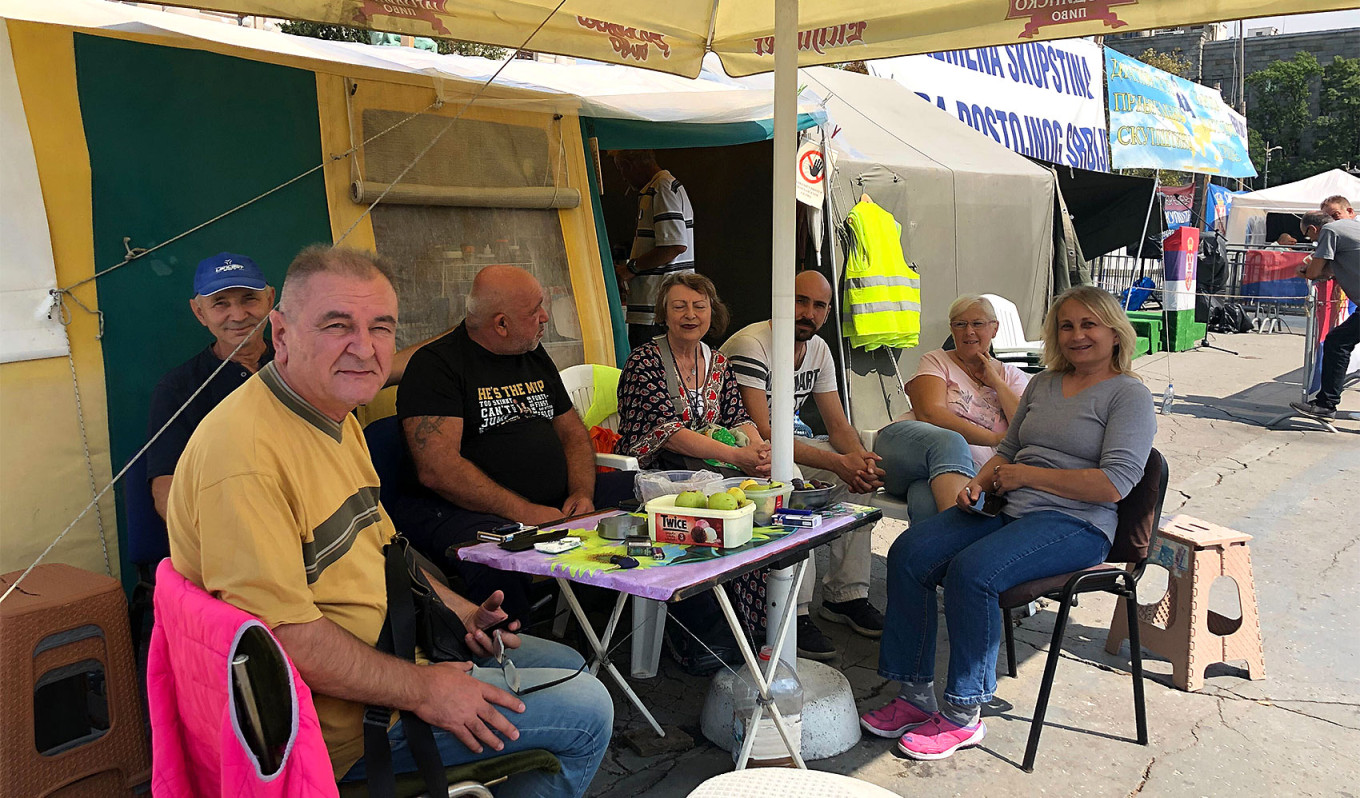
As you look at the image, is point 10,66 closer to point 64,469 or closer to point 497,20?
point 64,469

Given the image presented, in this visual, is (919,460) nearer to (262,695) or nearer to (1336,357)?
(262,695)

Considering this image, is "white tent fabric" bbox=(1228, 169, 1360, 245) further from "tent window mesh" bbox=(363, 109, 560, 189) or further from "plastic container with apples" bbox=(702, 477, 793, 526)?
"plastic container with apples" bbox=(702, 477, 793, 526)

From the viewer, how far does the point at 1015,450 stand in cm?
359

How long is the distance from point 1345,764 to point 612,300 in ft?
12.0

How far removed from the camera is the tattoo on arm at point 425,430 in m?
3.28

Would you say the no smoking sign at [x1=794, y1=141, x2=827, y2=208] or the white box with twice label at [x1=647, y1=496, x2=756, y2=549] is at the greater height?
the no smoking sign at [x1=794, y1=141, x2=827, y2=208]

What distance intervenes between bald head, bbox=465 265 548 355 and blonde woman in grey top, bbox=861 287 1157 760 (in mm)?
1525

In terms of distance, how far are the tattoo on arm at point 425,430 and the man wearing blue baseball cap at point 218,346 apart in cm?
57

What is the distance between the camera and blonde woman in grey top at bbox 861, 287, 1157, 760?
3098 mm

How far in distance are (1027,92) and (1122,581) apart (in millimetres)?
10934

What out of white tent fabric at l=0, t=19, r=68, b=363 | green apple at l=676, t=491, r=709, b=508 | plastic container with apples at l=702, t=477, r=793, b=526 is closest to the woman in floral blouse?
plastic container with apples at l=702, t=477, r=793, b=526

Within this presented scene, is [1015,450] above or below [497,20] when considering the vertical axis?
below

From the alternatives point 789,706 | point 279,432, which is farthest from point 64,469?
point 789,706

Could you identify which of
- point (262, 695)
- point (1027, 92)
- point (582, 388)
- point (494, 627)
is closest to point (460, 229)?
point (582, 388)
